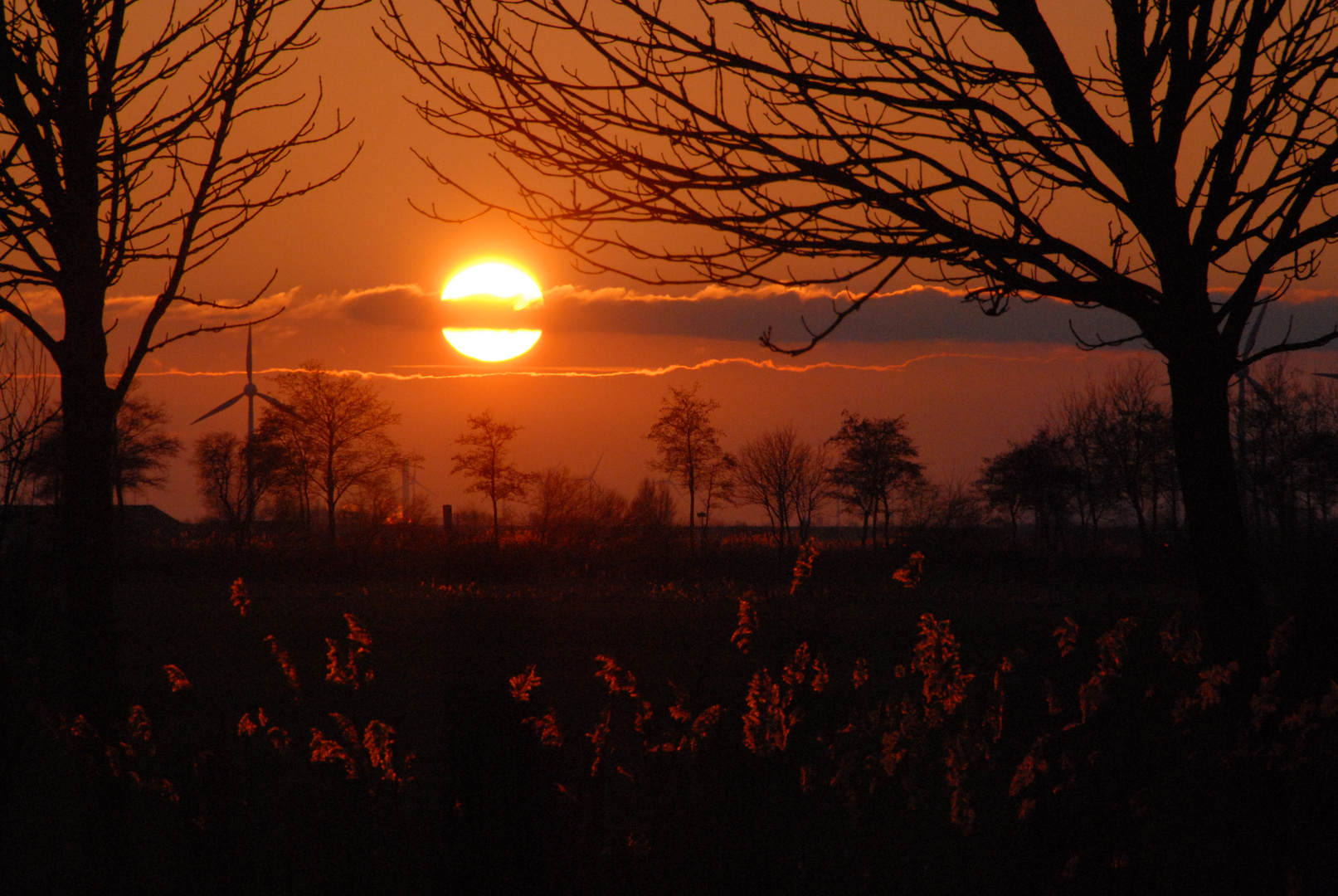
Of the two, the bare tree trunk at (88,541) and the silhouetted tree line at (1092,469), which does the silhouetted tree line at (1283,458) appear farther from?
the bare tree trunk at (88,541)

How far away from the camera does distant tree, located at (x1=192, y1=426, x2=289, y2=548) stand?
142 feet

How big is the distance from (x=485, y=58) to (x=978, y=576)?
24209 mm

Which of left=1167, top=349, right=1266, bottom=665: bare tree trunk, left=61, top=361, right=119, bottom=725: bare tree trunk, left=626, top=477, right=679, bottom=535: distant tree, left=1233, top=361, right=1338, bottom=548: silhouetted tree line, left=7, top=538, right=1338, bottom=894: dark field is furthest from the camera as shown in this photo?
left=626, top=477, right=679, bottom=535: distant tree

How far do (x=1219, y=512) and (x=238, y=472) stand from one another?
57.5 metres

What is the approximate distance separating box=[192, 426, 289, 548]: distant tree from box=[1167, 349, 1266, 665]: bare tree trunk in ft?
105

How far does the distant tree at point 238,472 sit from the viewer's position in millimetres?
43312

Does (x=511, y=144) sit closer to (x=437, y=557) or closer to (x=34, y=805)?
(x=34, y=805)

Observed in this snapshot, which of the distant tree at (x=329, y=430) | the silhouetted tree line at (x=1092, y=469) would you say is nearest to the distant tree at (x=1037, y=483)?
the silhouetted tree line at (x=1092, y=469)

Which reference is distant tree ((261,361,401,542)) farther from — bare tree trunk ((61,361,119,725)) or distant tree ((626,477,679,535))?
bare tree trunk ((61,361,119,725))

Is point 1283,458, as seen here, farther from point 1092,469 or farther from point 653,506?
point 653,506

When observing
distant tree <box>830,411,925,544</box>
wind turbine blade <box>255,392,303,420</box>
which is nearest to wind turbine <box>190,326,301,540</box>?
wind turbine blade <box>255,392,303,420</box>

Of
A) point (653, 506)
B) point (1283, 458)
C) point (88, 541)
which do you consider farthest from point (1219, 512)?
point (653, 506)

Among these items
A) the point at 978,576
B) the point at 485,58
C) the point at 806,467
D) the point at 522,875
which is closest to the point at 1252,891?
the point at 522,875

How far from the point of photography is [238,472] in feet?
181
